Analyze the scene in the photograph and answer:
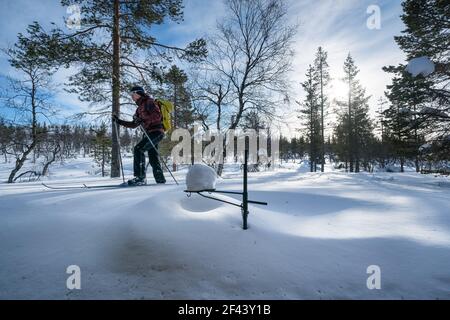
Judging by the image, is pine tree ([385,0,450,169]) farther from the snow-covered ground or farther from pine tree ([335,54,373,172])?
pine tree ([335,54,373,172])

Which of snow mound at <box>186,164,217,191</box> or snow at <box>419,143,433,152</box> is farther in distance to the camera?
snow at <box>419,143,433,152</box>

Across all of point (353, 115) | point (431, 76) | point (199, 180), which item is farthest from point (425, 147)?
point (353, 115)

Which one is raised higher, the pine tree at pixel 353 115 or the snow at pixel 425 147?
the pine tree at pixel 353 115

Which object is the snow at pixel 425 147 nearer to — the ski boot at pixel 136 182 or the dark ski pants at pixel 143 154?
the dark ski pants at pixel 143 154

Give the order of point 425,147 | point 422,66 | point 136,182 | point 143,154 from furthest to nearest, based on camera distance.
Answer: point 425,147, point 422,66, point 143,154, point 136,182

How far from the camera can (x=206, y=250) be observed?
78.7 inches

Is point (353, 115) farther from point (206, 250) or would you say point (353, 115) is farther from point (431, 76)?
point (206, 250)

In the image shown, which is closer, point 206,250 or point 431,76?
point 206,250

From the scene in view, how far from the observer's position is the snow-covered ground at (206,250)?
1.50 metres

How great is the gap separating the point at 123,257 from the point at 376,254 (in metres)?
2.35

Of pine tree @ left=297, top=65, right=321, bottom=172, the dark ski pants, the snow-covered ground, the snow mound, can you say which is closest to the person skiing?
the dark ski pants

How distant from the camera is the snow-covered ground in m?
1.50

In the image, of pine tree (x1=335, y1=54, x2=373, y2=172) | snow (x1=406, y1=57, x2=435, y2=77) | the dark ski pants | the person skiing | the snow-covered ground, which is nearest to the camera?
the snow-covered ground

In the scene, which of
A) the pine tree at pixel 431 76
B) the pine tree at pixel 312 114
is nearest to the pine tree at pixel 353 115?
the pine tree at pixel 312 114
